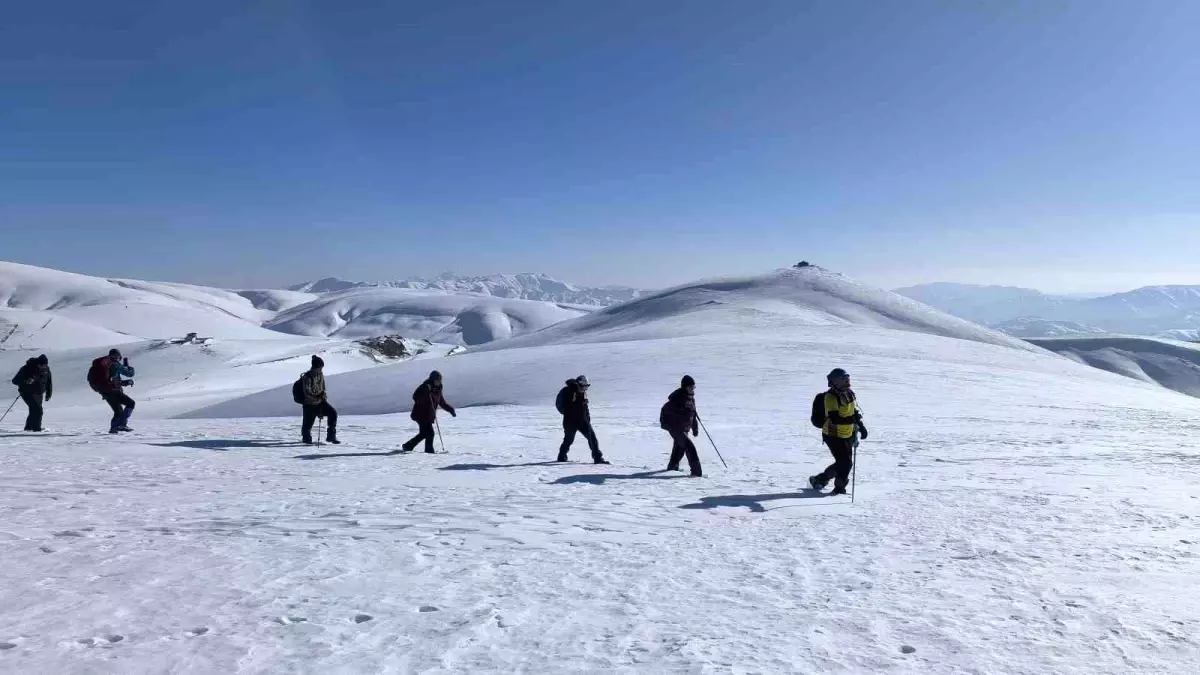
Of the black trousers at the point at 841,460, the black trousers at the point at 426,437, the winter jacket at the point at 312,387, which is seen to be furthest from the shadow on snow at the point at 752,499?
the winter jacket at the point at 312,387

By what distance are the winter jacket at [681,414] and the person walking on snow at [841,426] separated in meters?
2.56

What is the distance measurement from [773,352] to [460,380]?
16.1 m

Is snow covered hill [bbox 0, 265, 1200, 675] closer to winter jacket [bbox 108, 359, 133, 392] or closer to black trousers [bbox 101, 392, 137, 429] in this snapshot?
black trousers [bbox 101, 392, 137, 429]

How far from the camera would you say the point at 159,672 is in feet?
15.2

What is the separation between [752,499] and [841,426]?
73.6 inches

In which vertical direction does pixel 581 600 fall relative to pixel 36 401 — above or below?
below

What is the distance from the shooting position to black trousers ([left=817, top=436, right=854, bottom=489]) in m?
11.0

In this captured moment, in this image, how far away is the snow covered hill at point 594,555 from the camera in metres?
5.10

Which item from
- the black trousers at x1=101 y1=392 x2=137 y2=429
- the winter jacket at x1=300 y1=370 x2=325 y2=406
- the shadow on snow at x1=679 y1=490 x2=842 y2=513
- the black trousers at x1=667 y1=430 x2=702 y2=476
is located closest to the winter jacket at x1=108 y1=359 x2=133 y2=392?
the black trousers at x1=101 y1=392 x2=137 y2=429

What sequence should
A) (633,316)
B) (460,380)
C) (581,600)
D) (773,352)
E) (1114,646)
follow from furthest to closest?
(633,316)
(773,352)
(460,380)
(581,600)
(1114,646)

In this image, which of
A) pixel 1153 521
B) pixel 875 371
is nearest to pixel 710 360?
pixel 875 371

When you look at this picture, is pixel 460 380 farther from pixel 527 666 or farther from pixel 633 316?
pixel 633 316

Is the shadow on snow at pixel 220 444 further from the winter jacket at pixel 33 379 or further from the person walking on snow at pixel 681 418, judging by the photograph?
the person walking on snow at pixel 681 418

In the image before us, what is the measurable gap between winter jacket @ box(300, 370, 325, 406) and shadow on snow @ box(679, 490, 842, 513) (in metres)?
9.11
